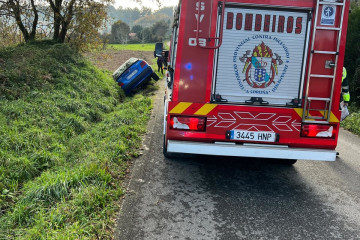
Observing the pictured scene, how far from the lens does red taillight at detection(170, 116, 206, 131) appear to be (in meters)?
4.43

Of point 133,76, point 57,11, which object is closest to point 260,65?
point 133,76

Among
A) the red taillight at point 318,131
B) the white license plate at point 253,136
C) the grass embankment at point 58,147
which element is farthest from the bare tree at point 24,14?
the red taillight at point 318,131

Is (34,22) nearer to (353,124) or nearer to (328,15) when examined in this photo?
(328,15)

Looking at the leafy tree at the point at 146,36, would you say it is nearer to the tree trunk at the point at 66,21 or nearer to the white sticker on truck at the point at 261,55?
the tree trunk at the point at 66,21

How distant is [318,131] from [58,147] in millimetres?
4212

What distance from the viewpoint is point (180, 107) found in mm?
4383

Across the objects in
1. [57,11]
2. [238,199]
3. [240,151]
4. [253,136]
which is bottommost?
[238,199]

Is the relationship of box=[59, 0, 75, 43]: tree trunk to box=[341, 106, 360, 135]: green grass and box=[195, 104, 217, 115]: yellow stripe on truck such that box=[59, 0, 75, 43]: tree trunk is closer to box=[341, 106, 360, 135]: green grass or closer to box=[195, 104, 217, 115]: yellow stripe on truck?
box=[195, 104, 217, 115]: yellow stripe on truck

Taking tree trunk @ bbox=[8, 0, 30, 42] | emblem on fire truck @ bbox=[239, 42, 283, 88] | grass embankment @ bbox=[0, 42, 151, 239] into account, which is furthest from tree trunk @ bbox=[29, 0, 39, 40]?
emblem on fire truck @ bbox=[239, 42, 283, 88]

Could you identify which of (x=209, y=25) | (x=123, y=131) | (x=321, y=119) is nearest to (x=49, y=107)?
(x=123, y=131)

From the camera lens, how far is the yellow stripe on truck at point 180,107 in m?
4.37

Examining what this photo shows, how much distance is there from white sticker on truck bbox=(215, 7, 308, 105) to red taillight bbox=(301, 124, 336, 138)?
1.59 feet

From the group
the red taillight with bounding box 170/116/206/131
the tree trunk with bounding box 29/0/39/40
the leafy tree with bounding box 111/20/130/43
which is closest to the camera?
the red taillight with bounding box 170/116/206/131

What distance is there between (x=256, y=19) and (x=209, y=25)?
2.11 ft
